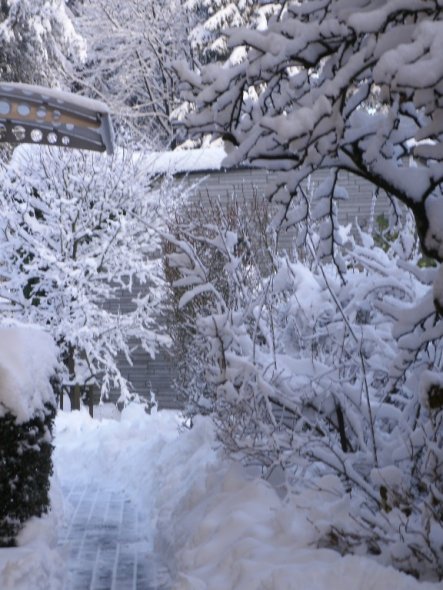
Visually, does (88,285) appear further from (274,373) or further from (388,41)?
(388,41)

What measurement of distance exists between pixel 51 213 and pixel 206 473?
7820mm

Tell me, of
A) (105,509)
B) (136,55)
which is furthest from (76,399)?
(136,55)

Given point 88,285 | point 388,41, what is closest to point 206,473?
point 388,41

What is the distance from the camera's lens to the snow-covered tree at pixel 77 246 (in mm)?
13875

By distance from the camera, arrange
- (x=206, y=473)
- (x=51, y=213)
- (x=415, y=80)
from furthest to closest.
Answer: (x=51, y=213) → (x=206, y=473) → (x=415, y=80)

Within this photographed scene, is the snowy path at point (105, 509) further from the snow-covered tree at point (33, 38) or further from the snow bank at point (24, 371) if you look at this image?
the snow-covered tree at point (33, 38)

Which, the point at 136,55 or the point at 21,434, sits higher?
the point at 136,55

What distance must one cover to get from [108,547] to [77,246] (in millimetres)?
7774

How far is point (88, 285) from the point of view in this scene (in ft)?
46.2

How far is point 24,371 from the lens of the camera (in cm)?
620

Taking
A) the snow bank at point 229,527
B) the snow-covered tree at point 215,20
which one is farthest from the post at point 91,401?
the snow-covered tree at point 215,20

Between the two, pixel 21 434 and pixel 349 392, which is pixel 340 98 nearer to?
pixel 349 392

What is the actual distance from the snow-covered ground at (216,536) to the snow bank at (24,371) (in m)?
0.84

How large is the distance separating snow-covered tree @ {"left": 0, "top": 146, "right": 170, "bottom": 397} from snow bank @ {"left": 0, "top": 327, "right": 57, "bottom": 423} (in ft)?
21.4
